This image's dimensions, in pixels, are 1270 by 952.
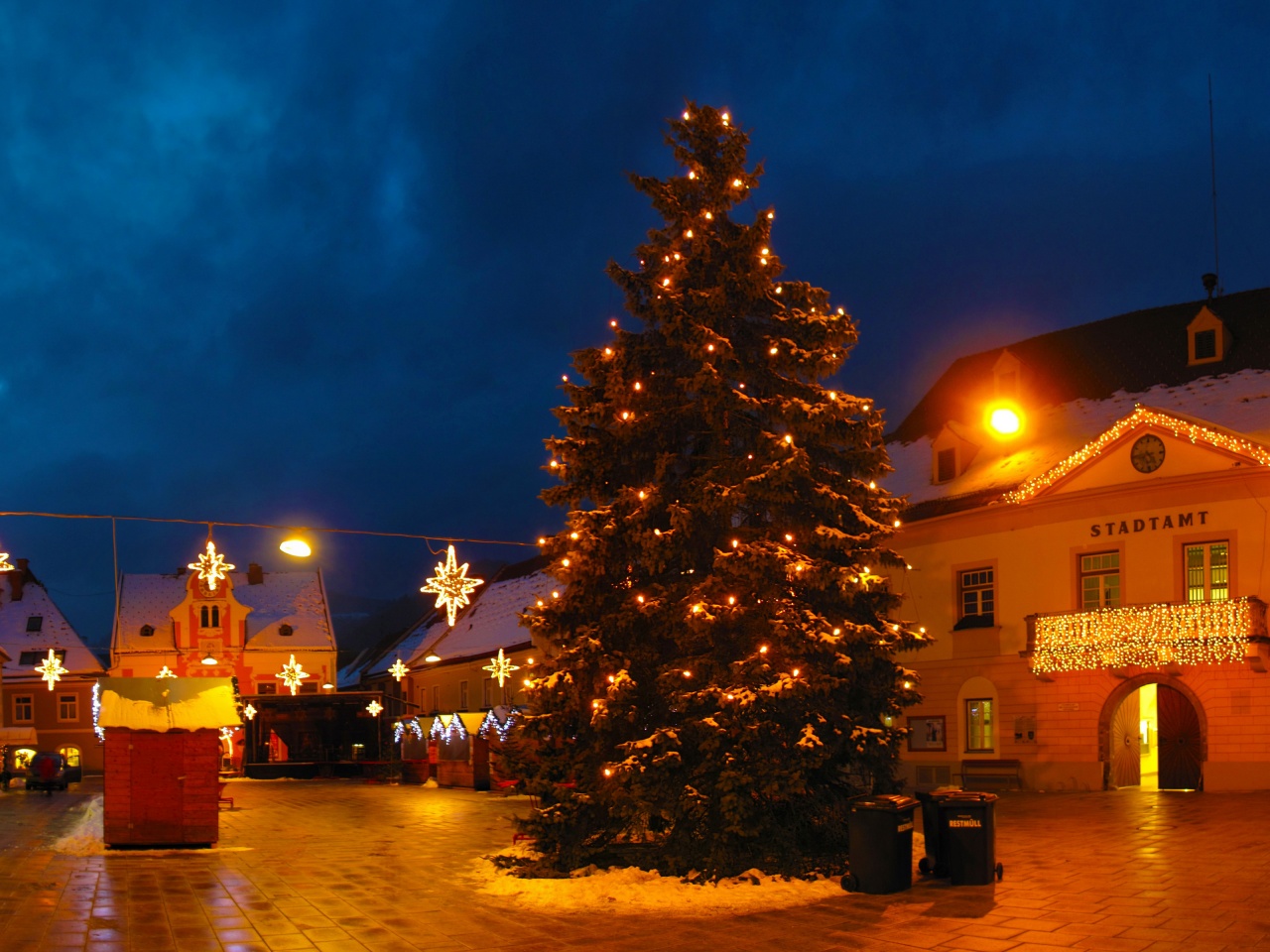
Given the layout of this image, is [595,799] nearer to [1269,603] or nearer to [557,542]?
[557,542]

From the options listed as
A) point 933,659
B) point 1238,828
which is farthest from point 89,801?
point 1238,828

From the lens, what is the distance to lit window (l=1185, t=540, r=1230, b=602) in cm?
2602

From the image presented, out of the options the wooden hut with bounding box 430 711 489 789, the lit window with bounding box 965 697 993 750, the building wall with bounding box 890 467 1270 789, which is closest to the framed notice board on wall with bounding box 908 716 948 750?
the building wall with bounding box 890 467 1270 789

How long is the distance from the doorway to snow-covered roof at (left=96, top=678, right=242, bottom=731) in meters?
19.3

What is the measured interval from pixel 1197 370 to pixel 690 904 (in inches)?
867

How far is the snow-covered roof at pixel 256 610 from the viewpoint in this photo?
227 ft

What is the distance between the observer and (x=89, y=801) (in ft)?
119

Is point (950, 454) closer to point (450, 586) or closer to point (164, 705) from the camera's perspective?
point (450, 586)

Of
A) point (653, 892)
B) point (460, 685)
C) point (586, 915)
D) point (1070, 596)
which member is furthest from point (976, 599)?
point (460, 685)

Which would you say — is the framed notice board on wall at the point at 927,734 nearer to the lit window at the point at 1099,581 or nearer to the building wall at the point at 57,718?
the lit window at the point at 1099,581

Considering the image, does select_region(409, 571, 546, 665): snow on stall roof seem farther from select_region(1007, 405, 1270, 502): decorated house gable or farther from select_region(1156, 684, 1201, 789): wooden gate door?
select_region(1156, 684, 1201, 789): wooden gate door

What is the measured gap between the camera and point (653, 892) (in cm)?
1420

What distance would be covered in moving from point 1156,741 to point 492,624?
3327cm

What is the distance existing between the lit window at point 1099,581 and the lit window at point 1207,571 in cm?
163
